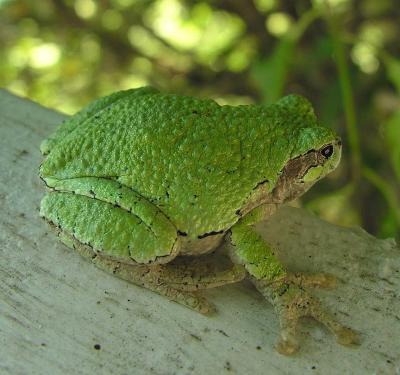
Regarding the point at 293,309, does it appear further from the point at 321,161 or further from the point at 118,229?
the point at 118,229

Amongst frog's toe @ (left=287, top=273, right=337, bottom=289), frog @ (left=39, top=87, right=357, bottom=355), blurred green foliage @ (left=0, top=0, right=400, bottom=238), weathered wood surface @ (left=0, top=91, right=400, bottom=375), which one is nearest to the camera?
weathered wood surface @ (left=0, top=91, right=400, bottom=375)

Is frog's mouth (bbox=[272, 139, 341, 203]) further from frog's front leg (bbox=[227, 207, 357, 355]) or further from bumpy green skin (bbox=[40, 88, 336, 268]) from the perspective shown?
frog's front leg (bbox=[227, 207, 357, 355])

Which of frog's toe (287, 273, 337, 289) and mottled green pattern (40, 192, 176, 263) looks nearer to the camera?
mottled green pattern (40, 192, 176, 263)

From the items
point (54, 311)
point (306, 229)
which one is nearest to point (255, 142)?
point (306, 229)

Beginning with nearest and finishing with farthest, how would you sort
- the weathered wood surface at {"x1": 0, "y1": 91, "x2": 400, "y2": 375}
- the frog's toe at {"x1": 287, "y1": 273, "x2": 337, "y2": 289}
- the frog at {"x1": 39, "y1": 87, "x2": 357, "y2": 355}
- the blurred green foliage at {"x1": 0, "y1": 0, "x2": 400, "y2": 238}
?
the weathered wood surface at {"x1": 0, "y1": 91, "x2": 400, "y2": 375}
the frog at {"x1": 39, "y1": 87, "x2": 357, "y2": 355}
the frog's toe at {"x1": 287, "y1": 273, "x2": 337, "y2": 289}
the blurred green foliage at {"x1": 0, "y1": 0, "x2": 400, "y2": 238}

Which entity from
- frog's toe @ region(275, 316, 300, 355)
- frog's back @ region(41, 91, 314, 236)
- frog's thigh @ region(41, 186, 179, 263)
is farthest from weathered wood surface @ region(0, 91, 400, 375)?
frog's back @ region(41, 91, 314, 236)

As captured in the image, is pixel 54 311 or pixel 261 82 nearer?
pixel 54 311

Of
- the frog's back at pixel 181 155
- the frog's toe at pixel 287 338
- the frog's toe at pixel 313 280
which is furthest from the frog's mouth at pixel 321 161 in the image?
the frog's toe at pixel 287 338

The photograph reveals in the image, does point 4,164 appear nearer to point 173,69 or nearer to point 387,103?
point 173,69
